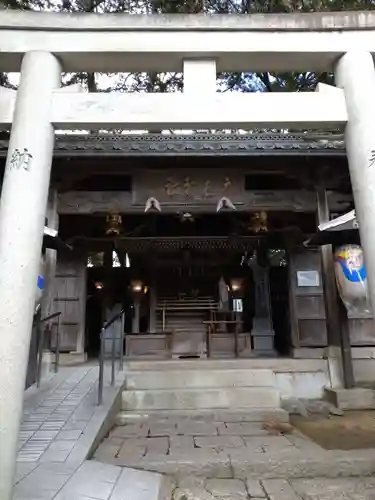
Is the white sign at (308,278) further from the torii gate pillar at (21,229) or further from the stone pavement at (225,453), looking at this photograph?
the torii gate pillar at (21,229)

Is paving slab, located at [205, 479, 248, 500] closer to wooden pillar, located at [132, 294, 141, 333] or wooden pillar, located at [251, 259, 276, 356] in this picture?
wooden pillar, located at [251, 259, 276, 356]

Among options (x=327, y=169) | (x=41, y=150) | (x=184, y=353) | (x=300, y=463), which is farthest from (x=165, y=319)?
(x=41, y=150)

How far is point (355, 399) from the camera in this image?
22.1ft

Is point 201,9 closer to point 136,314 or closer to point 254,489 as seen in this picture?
point 136,314

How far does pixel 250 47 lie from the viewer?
3.22 metres

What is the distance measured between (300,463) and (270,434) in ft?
4.19

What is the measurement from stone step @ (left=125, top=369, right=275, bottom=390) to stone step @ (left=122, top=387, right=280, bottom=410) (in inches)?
10.2

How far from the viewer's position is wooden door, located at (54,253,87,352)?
894cm

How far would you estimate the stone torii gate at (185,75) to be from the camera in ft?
9.65

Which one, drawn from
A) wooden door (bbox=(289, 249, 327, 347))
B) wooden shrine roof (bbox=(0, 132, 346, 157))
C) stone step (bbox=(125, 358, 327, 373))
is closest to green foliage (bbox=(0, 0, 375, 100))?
wooden shrine roof (bbox=(0, 132, 346, 157))

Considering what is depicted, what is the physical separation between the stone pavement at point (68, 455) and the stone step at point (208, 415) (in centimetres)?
51

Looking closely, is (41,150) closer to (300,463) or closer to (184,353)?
(300,463)

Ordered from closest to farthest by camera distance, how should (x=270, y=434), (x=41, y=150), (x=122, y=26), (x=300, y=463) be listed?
(x=41, y=150), (x=122, y=26), (x=300, y=463), (x=270, y=434)

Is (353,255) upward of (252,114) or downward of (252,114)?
downward
